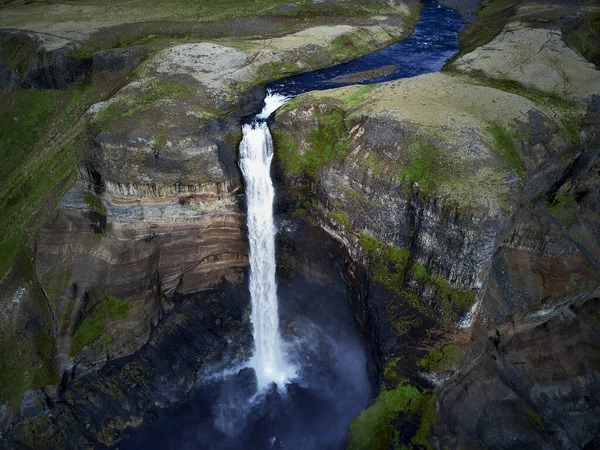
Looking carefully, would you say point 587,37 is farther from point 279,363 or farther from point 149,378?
point 149,378

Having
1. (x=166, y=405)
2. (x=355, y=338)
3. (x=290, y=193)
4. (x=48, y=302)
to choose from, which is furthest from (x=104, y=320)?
(x=355, y=338)

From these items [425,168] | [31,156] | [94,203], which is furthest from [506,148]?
[31,156]

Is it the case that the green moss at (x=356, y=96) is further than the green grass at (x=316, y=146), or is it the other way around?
the green moss at (x=356, y=96)

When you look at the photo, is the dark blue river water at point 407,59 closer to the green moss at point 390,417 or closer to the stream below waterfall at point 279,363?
the stream below waterfall at point 279,363

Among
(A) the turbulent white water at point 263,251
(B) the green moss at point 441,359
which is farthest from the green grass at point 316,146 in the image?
(B) the green moss at point 441,359

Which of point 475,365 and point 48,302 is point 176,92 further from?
point 475,365

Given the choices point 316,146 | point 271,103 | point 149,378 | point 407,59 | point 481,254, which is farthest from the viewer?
point 407,59
